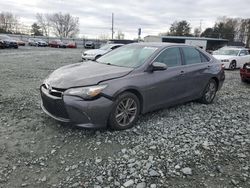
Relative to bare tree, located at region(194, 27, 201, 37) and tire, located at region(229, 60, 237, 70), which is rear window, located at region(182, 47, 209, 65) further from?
bare tree, located at region(194, 27, 201, 37)

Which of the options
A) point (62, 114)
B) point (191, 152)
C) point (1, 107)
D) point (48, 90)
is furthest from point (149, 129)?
point (1, 107)

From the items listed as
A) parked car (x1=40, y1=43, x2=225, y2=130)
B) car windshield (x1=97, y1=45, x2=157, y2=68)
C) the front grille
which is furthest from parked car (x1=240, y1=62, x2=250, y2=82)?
the front grille

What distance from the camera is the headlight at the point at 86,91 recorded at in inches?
141

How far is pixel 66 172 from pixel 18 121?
75.2 inches

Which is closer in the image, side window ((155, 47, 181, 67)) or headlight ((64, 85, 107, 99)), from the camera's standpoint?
headlight ((64, 85, 107, 99))

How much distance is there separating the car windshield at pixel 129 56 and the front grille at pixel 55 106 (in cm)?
141

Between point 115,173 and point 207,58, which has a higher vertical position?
point 207,58

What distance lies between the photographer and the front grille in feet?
12.0

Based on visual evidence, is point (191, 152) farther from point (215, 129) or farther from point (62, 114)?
point (62, 114)

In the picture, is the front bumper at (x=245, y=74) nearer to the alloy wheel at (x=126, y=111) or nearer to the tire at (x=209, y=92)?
the tire at (x=209, y=92)

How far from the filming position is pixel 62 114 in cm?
373

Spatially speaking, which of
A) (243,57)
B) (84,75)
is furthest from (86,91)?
(243,57)

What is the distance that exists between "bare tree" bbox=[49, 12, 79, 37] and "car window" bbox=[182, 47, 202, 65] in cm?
8451

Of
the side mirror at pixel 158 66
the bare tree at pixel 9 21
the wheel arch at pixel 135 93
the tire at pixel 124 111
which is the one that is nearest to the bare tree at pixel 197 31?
the bare tree at pixel 9 21
